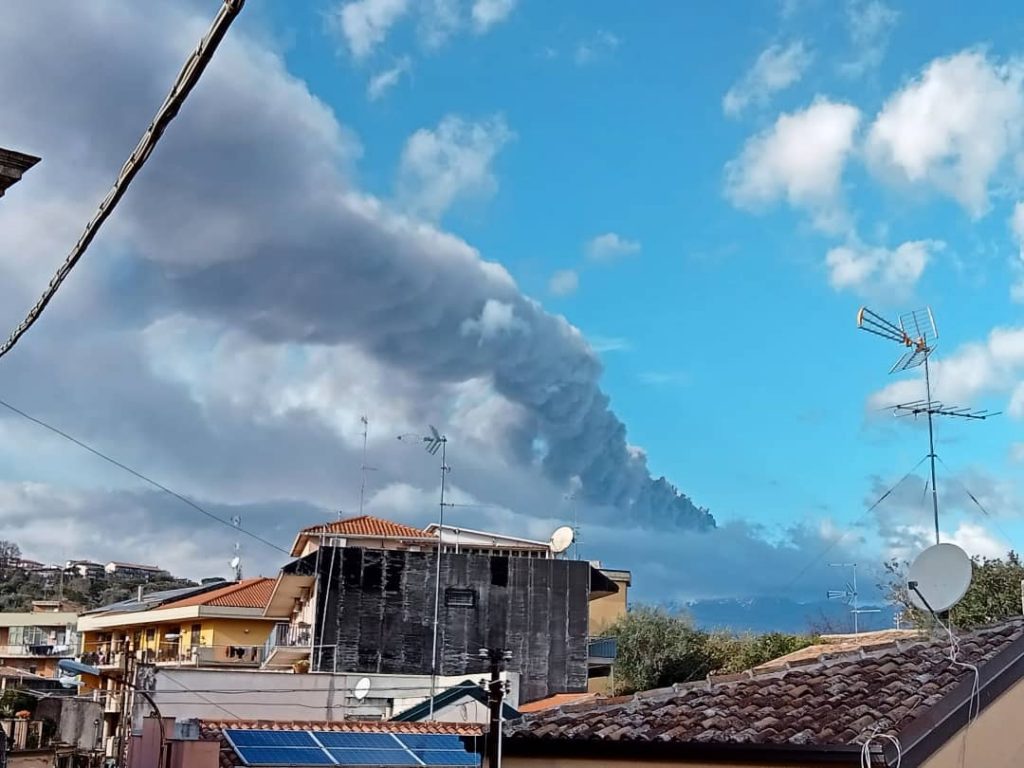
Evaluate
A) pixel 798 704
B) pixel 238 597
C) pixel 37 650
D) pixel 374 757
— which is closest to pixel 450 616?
pixel 238 597

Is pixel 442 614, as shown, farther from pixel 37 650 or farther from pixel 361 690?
pixel 37 650

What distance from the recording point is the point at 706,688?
13.2m

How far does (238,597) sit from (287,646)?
13.3m

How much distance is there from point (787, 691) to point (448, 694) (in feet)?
54.3

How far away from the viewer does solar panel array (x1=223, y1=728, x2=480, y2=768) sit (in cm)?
1881

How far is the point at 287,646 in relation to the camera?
146 feet

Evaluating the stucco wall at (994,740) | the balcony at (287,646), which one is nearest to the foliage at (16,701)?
the balcony at (287,646)

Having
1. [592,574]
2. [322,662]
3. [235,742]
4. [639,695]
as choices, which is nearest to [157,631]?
[322,662]

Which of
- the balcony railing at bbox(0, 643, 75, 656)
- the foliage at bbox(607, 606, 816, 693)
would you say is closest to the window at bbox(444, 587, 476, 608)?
the foliage at bbox(607, 606, 816, 693)

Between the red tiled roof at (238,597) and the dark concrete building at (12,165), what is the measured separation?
1750 inches

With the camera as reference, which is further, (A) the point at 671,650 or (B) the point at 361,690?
(A) the point at 671,650

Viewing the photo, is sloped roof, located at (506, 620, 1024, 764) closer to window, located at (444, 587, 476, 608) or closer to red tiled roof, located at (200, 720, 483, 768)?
red tiled roof, located at (200, 720, 483, 768)

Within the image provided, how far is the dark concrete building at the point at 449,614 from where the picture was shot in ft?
141

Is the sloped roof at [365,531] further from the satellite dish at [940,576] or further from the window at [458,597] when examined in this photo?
the satellite dish at [940,576]
